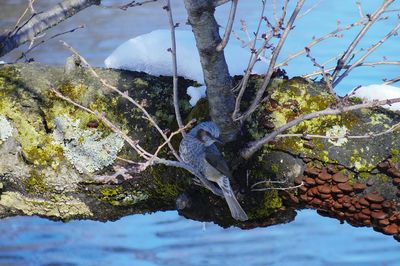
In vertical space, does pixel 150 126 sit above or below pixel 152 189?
above

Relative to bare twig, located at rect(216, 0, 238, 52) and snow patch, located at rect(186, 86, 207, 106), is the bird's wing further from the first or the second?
bare twig, located at rect(216, 0, 238, 52)

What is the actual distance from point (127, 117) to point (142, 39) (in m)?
0.34

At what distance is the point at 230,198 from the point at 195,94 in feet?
1.08

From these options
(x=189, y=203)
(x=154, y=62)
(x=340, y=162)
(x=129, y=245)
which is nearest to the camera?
(x=340, y=162)

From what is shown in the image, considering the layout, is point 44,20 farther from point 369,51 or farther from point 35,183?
point 369,51

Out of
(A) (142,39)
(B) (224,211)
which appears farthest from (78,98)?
(B) (224,211)

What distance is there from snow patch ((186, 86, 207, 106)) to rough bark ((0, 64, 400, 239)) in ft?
0.08

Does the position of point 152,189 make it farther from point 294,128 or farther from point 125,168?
point 294,128

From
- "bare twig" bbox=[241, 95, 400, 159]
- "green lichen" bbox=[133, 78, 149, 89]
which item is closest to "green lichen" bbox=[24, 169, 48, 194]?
"green lichen" bbox=[133, 78, 149, 89]

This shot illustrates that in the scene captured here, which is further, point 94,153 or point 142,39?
point 142,39

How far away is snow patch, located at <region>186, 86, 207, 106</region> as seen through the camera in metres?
1.99

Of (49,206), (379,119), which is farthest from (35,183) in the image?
(379,119)

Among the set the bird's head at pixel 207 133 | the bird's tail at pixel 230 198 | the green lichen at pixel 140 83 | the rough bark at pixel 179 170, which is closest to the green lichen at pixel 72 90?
the rough bark at pixel 179 170

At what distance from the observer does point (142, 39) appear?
2.24m
